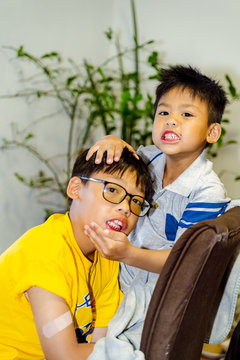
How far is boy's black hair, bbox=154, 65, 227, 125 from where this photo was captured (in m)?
1.48

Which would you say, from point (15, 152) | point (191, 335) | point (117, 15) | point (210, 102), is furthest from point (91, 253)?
point (117, 15)

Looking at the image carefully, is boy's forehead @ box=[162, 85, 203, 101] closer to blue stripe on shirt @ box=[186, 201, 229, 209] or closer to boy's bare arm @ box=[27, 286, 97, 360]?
blue stripe on shirt @ box=[186, 201, 229, 209]

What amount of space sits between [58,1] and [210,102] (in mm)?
1596

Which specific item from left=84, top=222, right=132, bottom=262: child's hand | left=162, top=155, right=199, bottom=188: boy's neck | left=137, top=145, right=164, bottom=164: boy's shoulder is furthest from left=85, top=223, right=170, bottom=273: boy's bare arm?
left=137, top=145, right=164, bottom=164: boy's shoulder

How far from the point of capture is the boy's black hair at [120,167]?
4.16 feet

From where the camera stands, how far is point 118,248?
1.08m

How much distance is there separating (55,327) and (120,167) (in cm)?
48

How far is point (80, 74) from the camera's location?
113 inches

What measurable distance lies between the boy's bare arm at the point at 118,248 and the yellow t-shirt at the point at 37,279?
0.40ft

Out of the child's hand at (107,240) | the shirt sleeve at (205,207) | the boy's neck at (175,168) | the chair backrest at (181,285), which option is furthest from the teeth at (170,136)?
the chair backrest at (181,285)

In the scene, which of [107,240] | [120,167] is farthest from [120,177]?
[107,240]

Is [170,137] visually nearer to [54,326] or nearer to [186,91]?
[186,91]

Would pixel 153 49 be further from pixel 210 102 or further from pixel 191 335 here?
pixel 191 335

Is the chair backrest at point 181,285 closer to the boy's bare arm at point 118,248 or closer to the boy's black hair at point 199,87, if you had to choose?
the boy's bare arm at point 118,248
